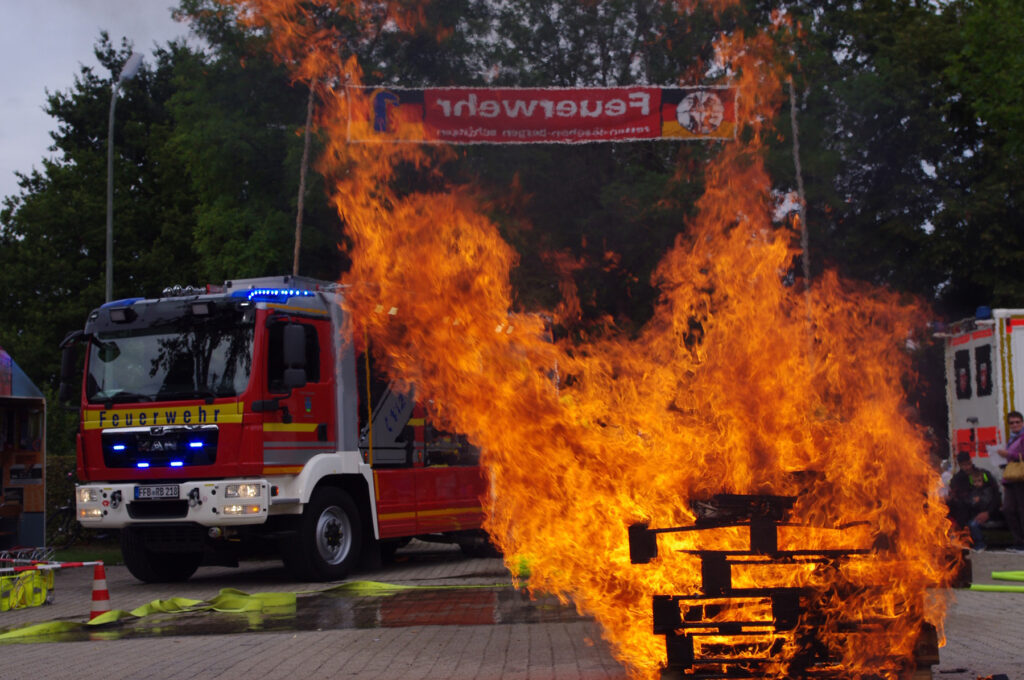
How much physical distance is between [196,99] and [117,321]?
17.2m

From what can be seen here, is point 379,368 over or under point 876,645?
over

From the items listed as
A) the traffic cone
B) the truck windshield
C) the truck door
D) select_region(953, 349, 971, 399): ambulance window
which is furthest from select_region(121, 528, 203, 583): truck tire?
select_region(953, 349, 971, 399): ambulance window

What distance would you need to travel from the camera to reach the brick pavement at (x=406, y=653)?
7.71 m

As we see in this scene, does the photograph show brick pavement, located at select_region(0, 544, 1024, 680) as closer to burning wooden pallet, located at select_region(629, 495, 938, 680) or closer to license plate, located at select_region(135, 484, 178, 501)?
burning wooden pallet, located at select_region(629, 495, 938, 680)

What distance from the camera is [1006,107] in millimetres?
26438

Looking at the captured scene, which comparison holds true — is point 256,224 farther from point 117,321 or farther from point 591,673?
point 591,673

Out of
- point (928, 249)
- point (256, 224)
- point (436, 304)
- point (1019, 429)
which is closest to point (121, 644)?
point (436, 304)

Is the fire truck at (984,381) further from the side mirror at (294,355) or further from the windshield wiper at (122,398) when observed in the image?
the windshield wiper at (122,398)

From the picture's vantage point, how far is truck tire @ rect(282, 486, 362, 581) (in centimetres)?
1369

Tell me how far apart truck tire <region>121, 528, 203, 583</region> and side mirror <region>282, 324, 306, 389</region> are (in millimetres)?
2736

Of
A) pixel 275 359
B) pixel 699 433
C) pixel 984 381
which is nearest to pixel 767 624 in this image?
pixel 699 433

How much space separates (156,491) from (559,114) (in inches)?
465

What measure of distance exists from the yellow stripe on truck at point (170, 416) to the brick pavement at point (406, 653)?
8.72ft

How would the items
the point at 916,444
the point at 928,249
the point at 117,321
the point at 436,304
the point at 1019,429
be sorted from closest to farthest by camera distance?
1. the point at 916,444
2. the point at 436,304
3. the point at 117,321
4. the point at 1019,429
5. the point at 928,249
